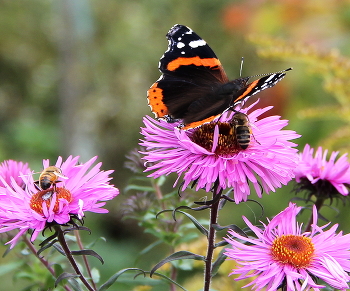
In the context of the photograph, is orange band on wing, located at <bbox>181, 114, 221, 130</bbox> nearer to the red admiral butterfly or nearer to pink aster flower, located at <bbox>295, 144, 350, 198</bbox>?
the red admiral butterfly

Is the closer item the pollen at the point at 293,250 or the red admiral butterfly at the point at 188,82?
the pollen at the point at 293,250

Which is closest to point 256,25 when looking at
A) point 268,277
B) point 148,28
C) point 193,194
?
→ point 148,28

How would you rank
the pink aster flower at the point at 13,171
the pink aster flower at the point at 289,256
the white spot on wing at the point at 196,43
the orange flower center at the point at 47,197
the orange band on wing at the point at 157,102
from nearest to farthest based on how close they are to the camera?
1. the pink aster flower at the point at 289,256
2. the orange flower center at the point at 47,197
3. the pink aster flower at the point at 13,171
4. the orange band on wing at the point at 157,102
5. the white spot on wing at the point at 196,43

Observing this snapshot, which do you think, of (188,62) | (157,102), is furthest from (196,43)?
(157,102)

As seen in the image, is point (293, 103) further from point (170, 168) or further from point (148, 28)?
point (148, 28)

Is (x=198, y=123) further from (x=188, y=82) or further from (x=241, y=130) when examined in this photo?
(x=188, y=82)

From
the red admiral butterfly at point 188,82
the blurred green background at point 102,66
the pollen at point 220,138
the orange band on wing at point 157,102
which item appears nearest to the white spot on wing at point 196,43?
the red admiral butterfly at point 188,82

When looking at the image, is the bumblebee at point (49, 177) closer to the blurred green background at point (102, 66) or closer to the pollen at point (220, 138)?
the pollen at point (220, 138)
